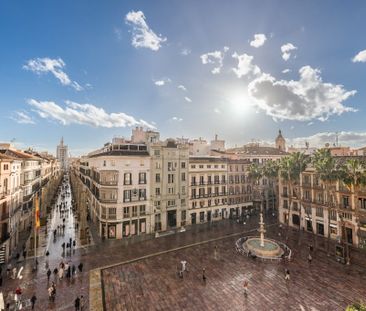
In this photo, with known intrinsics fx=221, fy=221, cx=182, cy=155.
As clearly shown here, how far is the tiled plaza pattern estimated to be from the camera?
23516 mm

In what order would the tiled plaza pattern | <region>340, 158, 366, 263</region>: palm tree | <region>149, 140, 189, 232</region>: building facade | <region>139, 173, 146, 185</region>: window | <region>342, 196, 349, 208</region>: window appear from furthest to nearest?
<region>149, 140, 189, 232</region>: building facade → <region>139, 173, 146, 185</region>: window → <region>342, 196, 349, 208</region>: window → <region>340, 158, 366, 263</region>: palm tree → the tiled plaza pattern

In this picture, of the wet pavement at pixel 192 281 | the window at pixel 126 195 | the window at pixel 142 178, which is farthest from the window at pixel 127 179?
the wet pavement at pixel 192 281

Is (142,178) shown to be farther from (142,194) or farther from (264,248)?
(264,248)

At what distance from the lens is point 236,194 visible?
206 ft

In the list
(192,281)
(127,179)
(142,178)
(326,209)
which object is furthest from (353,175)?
(127,179)

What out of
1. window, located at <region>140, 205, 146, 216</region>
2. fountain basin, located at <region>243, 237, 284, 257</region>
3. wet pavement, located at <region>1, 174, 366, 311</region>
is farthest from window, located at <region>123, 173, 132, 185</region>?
fountain basin, located at <region>243, 237, 284, 257</region>

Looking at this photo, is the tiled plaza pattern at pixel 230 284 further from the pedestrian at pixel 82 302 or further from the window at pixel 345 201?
the window at pixel 345 201

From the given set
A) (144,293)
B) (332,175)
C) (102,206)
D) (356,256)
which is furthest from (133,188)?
(356,256)

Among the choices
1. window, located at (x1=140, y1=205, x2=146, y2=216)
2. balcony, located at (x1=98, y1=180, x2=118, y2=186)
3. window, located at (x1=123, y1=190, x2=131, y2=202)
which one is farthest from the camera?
window, located at (x1=140, y1=205, x2=146, y2=216)

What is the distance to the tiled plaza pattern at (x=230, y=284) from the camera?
2352 cm

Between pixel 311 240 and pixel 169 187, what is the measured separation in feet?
100

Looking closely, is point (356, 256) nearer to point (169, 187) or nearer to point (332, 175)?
point (332, 175)

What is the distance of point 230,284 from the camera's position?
89.6 feet

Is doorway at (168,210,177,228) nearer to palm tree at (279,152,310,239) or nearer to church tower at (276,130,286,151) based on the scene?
palm tree at (279,152,310,239)
